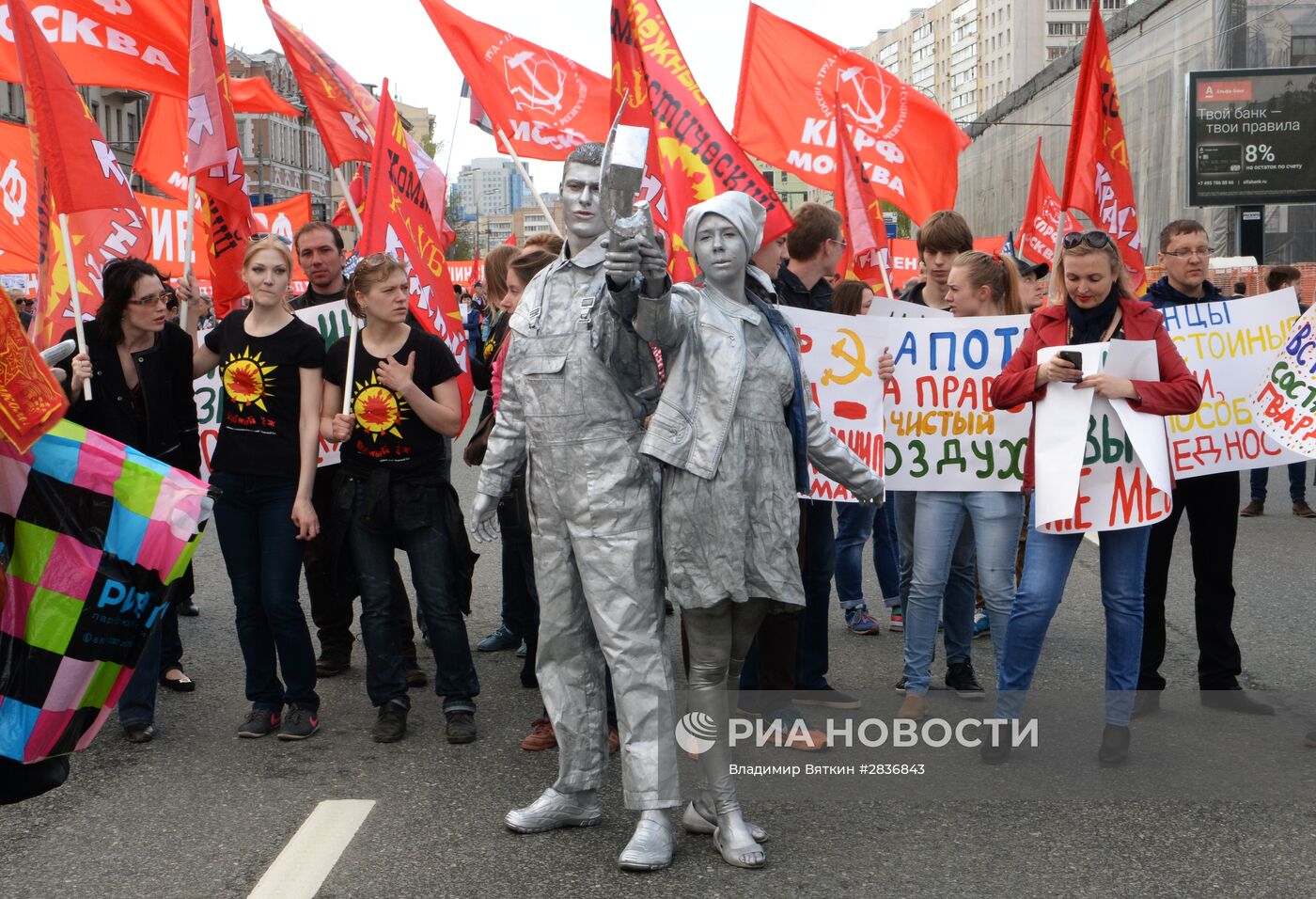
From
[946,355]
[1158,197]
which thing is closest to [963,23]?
[1158,197]

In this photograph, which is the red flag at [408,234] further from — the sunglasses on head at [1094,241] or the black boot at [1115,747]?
the black boot at [1115,747]

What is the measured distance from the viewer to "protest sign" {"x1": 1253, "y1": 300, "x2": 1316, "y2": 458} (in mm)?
5430

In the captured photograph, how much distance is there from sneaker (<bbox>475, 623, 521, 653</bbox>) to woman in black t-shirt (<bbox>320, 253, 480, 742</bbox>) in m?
1.39

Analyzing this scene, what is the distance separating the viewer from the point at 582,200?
4.38 m

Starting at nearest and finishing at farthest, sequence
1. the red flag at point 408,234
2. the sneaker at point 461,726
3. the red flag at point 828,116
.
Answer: the sneaker at point 461,726 < the red flag at point 408,234 < the red flag at point 828,116

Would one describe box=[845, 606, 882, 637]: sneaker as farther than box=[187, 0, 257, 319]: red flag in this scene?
Yes

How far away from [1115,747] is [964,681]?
106 centimetres

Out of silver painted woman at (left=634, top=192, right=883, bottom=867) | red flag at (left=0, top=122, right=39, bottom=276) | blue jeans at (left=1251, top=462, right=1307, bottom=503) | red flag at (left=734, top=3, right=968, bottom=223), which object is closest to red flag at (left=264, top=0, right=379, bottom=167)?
red flag at (left=734, top=3, right=968, bottom=223)

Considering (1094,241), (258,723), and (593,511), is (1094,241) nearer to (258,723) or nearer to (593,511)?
(593,511)

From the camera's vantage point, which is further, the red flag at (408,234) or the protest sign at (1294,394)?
the red flag at (408,234)

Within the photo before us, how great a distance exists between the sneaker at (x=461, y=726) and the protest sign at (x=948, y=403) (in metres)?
2.09

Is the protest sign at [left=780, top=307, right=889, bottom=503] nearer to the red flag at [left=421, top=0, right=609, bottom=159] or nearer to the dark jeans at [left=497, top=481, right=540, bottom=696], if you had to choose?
the dark jeans at [left=497, top=481, right=540, bottom=696]

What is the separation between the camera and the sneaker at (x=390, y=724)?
5480mm

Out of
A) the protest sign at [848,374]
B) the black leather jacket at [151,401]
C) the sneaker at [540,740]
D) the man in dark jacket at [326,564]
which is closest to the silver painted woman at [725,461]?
the sneaker at [540,740]
